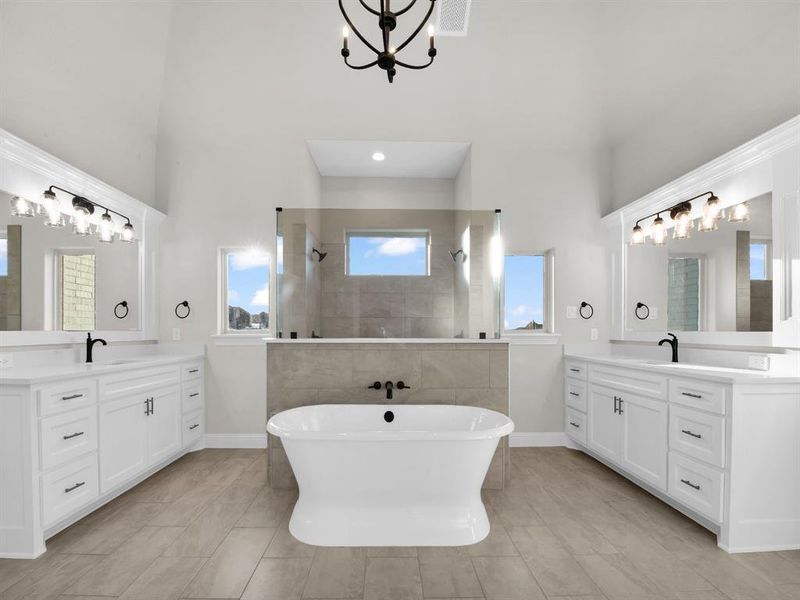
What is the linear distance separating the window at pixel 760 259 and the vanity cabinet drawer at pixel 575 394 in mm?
1441

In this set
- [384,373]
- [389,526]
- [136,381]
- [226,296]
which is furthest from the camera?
[226,296]

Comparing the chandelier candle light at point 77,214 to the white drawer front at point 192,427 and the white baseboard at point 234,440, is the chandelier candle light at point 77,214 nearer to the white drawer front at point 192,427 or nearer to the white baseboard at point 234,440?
the white drawer front at point 192,427

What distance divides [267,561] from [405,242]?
6.85ft

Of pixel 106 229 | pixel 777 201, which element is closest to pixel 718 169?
pixel 777 201

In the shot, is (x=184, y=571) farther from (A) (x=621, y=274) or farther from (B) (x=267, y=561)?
(A) (x=621, y=274)

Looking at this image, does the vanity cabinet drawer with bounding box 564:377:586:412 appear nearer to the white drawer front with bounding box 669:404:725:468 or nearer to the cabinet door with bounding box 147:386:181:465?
the white drawer front with bounding box 669:404:725:468

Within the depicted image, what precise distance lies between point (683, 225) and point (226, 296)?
12.3 ft

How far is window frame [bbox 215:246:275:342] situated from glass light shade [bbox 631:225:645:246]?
3143 mm

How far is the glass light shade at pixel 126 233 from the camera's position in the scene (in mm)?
3395

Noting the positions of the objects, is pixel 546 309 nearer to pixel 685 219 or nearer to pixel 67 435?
pixel 685 219

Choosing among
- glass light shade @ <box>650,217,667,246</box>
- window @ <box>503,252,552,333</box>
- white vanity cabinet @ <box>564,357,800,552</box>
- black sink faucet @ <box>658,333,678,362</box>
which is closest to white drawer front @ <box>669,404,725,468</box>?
white vanity cabinet @ <box>564,357,800,552</box>

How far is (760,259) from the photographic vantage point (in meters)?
2.45

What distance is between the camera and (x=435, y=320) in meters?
3.01

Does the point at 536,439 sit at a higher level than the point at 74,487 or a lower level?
lower
